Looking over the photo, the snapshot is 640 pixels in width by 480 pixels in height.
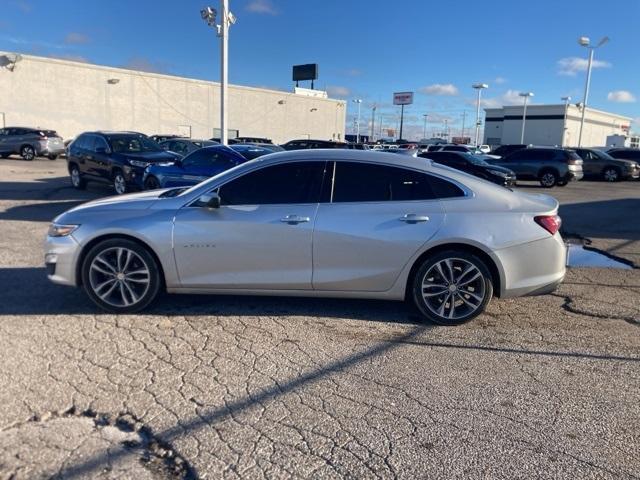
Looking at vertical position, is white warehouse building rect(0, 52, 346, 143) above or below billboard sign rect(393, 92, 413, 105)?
below

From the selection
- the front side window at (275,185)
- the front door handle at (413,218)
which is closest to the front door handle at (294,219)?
the front side window at (275,185)

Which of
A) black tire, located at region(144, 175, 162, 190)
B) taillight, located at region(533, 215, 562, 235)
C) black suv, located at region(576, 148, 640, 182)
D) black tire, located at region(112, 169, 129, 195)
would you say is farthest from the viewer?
black suv, located at region(576, 148, 640, 182)

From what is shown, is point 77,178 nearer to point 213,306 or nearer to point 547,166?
point 213,306

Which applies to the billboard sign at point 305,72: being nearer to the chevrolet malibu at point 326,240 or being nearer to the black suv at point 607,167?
the black suv at point 607,167

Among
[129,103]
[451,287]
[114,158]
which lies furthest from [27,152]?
[451,287]

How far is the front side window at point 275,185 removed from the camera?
494 centimetres

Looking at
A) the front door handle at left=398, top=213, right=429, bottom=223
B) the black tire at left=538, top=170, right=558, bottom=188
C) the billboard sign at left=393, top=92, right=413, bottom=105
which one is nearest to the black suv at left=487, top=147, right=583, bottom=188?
the black tire at left=538, top=170, right=558, bottom=188

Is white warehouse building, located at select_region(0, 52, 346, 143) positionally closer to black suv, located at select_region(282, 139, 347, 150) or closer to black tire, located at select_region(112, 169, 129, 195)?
black suv, located at select_region(282, 139, 347, 150)

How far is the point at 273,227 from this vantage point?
480 centimetres

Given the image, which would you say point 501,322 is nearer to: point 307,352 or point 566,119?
point 307,352

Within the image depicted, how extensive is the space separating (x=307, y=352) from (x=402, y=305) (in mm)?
1578

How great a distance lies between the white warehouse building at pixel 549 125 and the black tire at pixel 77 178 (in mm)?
78180

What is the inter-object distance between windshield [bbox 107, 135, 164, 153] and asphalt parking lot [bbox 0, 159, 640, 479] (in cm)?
841

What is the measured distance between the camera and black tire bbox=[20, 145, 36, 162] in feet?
90.8
